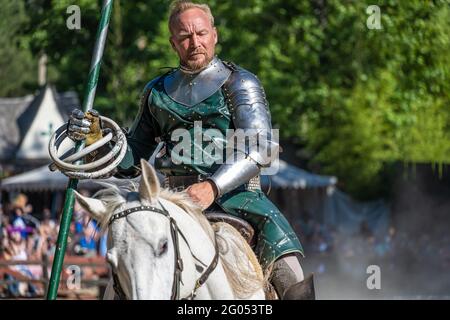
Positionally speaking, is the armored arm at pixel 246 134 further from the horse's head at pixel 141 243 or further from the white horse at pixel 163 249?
the horse's head at pixel 141 243

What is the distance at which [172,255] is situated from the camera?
471 centimetres

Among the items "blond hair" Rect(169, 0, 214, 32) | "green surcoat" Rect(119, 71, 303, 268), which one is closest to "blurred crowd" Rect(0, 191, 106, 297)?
"green surcoat" Rect(119, 71, 303, 268)

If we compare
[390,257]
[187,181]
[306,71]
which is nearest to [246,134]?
[187,181]

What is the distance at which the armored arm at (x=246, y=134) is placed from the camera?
5.33 meters

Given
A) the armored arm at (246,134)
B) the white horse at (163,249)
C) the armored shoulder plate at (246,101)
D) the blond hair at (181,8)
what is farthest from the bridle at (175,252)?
the blond hair at (181,8)

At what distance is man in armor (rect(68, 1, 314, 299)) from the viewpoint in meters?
5.59

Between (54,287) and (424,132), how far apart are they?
21174mm

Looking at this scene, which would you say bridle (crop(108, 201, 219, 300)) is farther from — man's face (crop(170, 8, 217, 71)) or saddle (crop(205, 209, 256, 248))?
man's face (crop(170, 8, 217, 71))

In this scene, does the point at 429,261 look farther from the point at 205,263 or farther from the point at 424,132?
the point at 205,263

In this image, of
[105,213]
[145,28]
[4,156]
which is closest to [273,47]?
[145,28]

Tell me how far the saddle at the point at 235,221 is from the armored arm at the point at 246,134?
23 cm

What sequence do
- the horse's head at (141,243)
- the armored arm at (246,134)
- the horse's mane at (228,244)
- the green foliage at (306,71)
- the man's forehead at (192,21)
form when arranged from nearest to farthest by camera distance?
the horse's head at (141,243) < the horse's mane at (228,244) < the armored arm at (246,134) < the man's forehead at (192,21) < the green foliage at (306,71)

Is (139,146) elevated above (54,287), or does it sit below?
above

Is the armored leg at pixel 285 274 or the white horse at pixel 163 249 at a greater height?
the white horse at pixel 163 249
